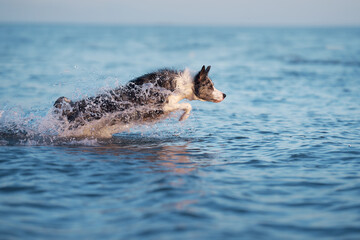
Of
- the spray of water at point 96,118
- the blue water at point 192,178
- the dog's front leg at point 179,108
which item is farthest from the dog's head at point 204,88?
the spray of water at point 96,118

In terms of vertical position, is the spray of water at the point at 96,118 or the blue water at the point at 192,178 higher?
the spray of water at the point at 96,118

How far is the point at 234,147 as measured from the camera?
9.52 m

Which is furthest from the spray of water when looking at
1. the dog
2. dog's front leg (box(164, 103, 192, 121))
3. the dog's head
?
the dog's head

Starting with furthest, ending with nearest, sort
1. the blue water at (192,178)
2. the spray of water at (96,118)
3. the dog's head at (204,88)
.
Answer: the dog's head at (204,88) < the spray of water at (96,118) < the blue water at (192,178)

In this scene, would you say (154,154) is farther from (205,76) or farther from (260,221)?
(260,221)

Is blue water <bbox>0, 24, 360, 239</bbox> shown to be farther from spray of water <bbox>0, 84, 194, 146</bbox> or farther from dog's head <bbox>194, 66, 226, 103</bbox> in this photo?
dog's head <bbox>194, 66, 226, 103</bbox>

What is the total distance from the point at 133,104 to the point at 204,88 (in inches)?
70.7

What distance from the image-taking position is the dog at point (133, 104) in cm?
954

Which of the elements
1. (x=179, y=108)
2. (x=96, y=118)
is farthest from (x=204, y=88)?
(x=96, y=118)

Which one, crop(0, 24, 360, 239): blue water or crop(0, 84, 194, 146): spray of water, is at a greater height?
crop(0, 84, 194, 146): spray of water

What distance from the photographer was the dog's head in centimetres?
988

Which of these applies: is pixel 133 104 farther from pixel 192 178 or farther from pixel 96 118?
pixel 192 178

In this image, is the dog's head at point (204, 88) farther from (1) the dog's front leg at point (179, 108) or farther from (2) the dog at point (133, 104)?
(1) the dog's front leg at point (179, 108)

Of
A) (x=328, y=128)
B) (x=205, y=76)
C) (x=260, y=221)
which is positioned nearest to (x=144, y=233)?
(x=260, y=221)
